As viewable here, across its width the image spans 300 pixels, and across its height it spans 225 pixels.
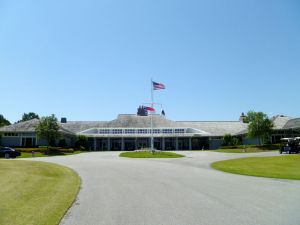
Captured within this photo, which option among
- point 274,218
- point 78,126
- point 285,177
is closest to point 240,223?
point 274,218

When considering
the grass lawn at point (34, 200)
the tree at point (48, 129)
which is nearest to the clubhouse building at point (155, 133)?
the tree at point (48, 129)

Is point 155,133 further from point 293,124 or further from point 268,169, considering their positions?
point 268,169

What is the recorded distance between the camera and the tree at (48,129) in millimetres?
50281

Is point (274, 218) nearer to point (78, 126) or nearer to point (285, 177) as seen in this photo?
point (285, 177)

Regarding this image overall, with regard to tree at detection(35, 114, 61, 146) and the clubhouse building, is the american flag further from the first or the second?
the clubhouse building

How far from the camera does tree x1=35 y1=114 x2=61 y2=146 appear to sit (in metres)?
50.3

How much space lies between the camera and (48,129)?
50.4 meters

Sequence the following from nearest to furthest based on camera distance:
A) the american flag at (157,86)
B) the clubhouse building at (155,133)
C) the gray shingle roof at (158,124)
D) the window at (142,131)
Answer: the american flag at (157,86) → the clubhouse building at (155,133) → the window at (142,131) → the gray shingle roof at (158,124)

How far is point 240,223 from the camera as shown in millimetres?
→ 7406

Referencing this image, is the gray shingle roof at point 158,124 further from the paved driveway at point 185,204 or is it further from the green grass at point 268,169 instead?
the paved driveway at point 185,204

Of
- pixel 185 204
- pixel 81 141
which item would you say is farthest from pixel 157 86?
pixel 185 204

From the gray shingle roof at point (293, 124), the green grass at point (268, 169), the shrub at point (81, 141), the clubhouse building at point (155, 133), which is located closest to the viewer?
the green grass at point (268, 169)

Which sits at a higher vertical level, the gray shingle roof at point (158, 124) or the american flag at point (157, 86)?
the american flag at point (157, 86)

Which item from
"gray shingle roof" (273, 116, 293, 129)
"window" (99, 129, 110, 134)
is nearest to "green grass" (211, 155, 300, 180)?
"gray shingle roof" (273, 116, 293, 129)
